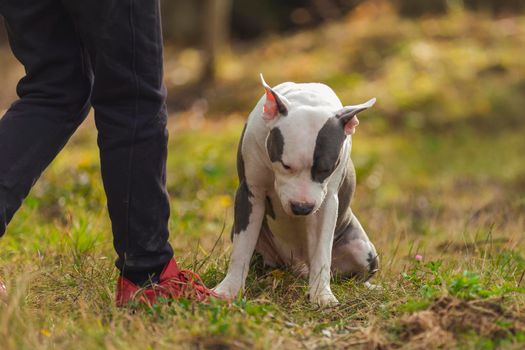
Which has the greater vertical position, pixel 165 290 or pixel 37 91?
pixel 37 91

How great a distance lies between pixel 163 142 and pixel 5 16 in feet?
2.47

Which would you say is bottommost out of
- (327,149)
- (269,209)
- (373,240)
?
(373,240)

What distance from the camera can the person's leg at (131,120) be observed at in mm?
3061

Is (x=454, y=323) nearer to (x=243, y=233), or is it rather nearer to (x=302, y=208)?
(x=302, y=208)

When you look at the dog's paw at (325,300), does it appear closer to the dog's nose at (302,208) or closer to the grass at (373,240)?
the grass at (373,240)

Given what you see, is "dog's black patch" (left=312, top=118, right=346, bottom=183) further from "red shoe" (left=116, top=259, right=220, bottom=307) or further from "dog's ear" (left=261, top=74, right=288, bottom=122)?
"red shoe" (left=116, top=259, right=220, bottom=307)

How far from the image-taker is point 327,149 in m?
3.32

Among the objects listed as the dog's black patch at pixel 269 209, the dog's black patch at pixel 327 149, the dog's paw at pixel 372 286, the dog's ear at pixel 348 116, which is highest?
the dog's ear at pixel 348 116

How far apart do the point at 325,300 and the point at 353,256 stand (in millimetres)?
505

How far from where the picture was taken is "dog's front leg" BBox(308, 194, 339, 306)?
3564mm

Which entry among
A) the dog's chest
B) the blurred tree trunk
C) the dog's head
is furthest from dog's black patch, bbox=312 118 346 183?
the blurred tree trunk

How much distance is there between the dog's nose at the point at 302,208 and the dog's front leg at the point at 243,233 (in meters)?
0.40

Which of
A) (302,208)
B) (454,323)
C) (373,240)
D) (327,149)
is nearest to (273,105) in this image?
(327,149)

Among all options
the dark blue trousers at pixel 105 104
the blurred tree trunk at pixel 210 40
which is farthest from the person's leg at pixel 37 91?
the blurred tree trunk at pixel 210 40
